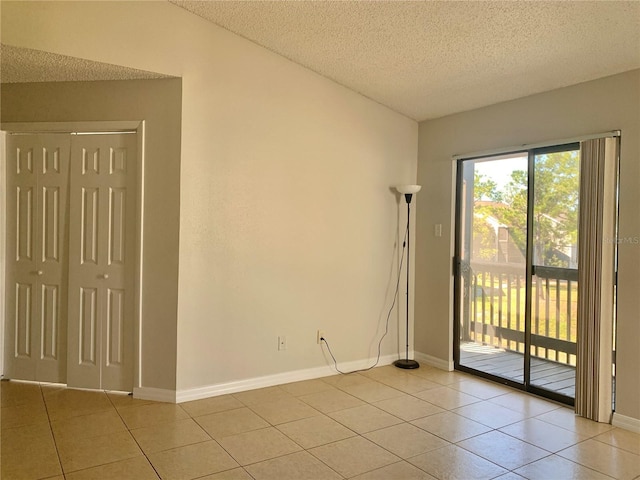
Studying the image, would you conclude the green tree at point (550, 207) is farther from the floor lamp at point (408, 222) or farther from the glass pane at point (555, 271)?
the floor lamp at point (408, 222)

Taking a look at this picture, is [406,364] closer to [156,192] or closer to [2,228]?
[156,192]

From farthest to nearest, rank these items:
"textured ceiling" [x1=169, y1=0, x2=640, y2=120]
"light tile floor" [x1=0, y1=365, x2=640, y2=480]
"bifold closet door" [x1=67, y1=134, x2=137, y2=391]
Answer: "bifold closet door" [x1=67, y1=134, x2=137, y2=391] < "textured ceiling" [x1=169, y1=0, x2=640, y2=120] < "light tile floor" [x1=0, y1=365, x2=640, y2=480]

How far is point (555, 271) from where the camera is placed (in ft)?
12.3

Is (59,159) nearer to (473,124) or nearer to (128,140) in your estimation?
(128,140)

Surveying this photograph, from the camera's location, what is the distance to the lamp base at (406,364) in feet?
15.1

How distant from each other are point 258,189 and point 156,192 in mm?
827

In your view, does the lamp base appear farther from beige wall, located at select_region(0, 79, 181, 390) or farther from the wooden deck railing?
beige wall, located at select_region(0, 79, 181, 390)

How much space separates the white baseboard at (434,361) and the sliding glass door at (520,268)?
0.30ft

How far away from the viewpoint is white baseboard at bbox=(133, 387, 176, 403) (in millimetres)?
3557

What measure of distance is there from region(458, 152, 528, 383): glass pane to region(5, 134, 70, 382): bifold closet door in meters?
3.62

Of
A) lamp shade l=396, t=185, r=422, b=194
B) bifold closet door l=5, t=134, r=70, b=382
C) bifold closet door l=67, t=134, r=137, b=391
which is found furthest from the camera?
lamp shade l=396, t=185, r=422, b=194

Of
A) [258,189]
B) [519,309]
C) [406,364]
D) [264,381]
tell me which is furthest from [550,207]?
[264,381]

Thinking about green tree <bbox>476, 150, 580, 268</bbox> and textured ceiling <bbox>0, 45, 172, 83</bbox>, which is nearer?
textured ceiling <bbox>0, 45, 172, 83</bbox>

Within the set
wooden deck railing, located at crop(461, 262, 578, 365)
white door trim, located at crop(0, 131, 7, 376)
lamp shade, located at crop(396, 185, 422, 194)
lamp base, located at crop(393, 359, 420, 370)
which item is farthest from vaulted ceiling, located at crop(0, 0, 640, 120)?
lamp base, located at crop(393, 359, 420, 370)
